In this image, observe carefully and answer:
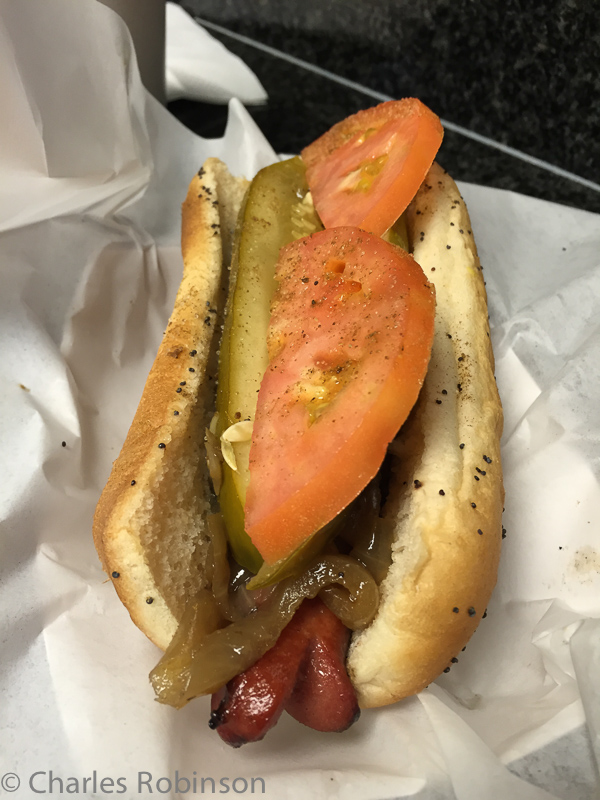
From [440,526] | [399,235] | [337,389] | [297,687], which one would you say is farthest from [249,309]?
[297,687]

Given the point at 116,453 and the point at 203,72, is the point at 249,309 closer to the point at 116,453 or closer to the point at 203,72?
the point at 116,453

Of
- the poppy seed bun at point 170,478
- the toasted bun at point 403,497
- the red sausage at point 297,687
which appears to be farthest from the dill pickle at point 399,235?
the red sausage at point 297,687

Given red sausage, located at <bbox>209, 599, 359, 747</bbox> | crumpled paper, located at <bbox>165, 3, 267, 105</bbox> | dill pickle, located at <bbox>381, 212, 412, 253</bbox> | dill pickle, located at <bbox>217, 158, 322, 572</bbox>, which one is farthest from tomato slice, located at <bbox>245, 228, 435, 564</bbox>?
crumpled paper, located at <bbox>165, 3, 267, 105</bbox>

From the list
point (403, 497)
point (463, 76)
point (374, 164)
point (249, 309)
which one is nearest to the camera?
point (403, 497)

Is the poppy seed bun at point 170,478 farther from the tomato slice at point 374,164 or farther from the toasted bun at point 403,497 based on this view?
the tomato slice at point 374,164

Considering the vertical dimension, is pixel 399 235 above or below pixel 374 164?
below

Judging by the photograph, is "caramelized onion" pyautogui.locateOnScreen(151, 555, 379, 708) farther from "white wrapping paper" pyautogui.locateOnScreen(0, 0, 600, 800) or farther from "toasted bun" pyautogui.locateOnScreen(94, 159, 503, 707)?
"white wrapping paper" pyautogui.locateOnScreen(0, 0, 600, 800)
